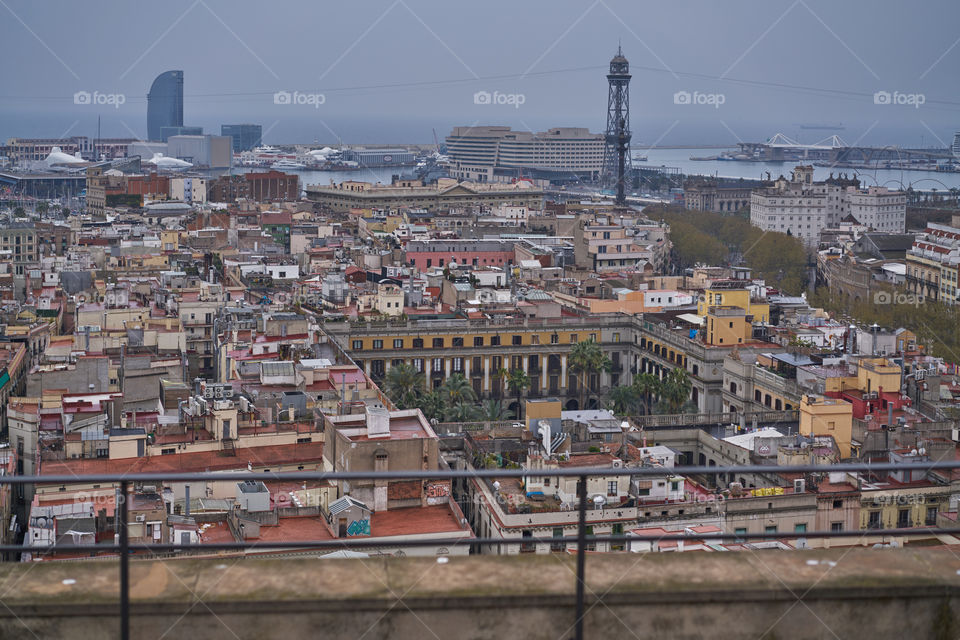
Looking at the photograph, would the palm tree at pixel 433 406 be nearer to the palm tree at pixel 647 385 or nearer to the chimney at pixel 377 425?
the palm tree at pixel 647 385

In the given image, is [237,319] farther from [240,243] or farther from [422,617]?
[422,617]

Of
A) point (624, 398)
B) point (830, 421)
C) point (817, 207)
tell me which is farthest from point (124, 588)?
point (817, 207)

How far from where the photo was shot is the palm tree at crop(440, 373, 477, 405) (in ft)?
70.3

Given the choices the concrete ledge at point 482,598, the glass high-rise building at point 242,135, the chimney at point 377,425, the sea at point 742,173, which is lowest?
the chimney at point 377,425

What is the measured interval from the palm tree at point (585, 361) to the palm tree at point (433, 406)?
3848 millimetres

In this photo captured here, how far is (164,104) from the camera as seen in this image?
5079 inches

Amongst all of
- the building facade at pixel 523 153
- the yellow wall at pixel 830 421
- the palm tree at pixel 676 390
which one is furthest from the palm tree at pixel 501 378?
the building facade at pixel 523 153

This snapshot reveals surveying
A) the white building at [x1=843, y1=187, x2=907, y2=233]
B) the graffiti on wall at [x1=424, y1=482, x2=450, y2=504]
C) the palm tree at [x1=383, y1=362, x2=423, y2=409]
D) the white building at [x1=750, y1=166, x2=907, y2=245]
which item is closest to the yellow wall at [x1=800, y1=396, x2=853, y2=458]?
the graffiti on wall at [x1=424, y1=482, x2=450, y2=504]

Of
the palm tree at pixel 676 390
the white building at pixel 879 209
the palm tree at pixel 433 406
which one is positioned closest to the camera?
the palm tree at pixel 433 406

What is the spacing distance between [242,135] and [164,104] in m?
7.89

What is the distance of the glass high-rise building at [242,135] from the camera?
129m

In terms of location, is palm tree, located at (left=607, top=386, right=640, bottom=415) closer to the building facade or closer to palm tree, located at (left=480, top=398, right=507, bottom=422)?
palm tree, located at (left=480, top=398, right=507, bottom=422)

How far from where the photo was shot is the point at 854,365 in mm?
17812

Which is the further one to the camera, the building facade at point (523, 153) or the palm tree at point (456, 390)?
the building facade at point (523, 153)
